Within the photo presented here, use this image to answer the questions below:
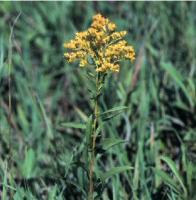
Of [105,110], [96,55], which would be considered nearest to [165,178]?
[105,110]

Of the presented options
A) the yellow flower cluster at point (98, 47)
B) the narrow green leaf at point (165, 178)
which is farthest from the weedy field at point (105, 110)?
the yellow flower cluster at point (98, 47)

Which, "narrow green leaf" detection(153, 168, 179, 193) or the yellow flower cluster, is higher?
the yellow flower cluster

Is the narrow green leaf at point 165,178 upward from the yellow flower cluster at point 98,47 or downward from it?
downward

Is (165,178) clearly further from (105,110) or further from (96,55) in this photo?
(96,55)

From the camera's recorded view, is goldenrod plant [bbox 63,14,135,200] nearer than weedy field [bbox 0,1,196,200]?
Yes

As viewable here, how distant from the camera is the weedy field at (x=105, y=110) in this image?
2.02m

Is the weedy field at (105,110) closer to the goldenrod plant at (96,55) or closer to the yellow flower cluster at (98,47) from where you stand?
the goldenrod plant at (96,55)

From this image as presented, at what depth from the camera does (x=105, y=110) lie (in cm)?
234

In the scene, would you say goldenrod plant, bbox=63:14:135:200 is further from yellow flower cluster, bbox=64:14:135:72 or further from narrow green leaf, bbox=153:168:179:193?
narrow green leaf, bbox=153:168:179:193

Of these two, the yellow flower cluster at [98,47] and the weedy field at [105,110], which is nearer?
the yellow flower cluster at [98,47]

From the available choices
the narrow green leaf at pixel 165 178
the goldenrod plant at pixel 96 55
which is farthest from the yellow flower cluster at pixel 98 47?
the narrow green leaf at pixel 165 178

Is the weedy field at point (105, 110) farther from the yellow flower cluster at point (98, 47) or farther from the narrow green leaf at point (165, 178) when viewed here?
the yellow flower cluster at point (98, 47)

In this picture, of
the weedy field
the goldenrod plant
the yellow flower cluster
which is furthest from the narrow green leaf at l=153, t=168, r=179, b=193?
the yellow flower cluster

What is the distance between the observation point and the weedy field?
2018mm
